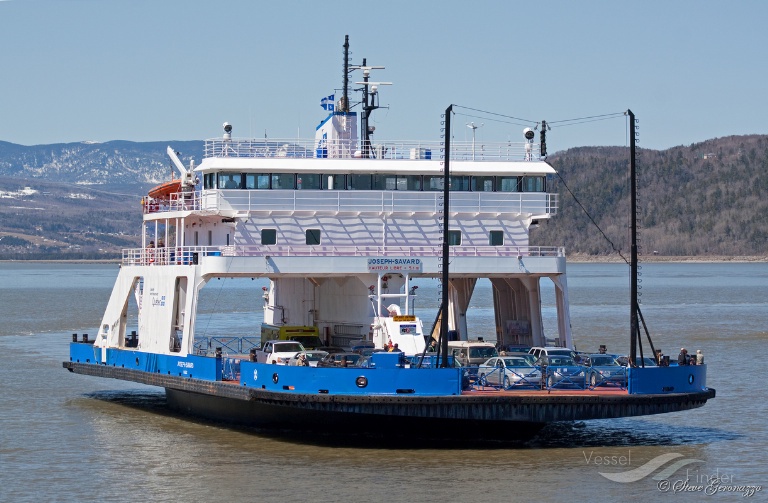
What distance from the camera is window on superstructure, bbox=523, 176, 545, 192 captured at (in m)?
31.8

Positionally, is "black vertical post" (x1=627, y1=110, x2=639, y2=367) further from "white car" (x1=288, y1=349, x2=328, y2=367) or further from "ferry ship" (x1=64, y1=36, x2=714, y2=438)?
"white car" (x1=288, y1=349, x2=328, y2=367)

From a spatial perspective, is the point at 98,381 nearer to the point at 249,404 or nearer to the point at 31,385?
the point at 31,385

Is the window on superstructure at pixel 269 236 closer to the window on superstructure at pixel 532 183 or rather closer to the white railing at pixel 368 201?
the white railing at pixel 368 201

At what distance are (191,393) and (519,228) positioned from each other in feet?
30.3

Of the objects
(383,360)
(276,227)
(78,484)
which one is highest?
(276,227)

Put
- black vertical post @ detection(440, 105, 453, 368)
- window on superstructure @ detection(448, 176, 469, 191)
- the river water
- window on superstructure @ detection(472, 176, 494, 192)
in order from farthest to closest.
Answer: window on superstructure @ detection(472, 176, 494, 192)
window on superstructure @ detection(448, 176, 469, 191)
black vertical post @ detection(440, 105, 453, 368)
the river water

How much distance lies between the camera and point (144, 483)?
24.1m

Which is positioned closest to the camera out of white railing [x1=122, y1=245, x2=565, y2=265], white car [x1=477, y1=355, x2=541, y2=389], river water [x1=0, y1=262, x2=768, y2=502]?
river water [x1=0, y1=262, x2=768, y2=502]

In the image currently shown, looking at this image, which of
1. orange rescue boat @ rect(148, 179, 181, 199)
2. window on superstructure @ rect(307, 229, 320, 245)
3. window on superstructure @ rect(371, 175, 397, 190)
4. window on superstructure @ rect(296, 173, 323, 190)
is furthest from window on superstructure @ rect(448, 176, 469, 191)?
orange rescue boat @ rect(148, 179, 181, 199)

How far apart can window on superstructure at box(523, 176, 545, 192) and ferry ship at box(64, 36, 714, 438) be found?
36 mm

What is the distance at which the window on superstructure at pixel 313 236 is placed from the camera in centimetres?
3116

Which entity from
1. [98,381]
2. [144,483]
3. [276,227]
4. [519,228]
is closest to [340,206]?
[276,227]

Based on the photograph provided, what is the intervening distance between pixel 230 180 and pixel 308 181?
190 cm

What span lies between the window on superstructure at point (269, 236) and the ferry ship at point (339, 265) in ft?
0.12
